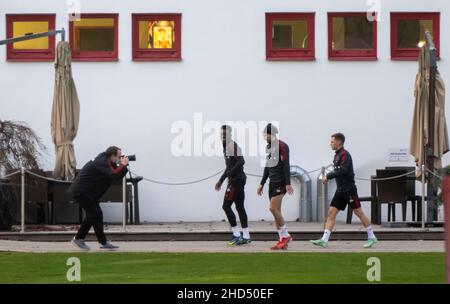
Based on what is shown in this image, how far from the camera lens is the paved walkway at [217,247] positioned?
814 inches

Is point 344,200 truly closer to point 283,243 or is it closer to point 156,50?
point 283,243

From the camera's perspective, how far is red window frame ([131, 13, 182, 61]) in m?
29.0

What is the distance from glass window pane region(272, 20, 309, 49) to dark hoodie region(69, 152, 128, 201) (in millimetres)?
9261

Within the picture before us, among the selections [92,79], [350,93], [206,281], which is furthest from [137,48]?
[206,281]

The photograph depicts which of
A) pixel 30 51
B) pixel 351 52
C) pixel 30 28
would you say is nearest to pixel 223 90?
pixel 351 52

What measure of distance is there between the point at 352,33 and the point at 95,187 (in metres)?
10.2

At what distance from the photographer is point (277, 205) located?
2073cm

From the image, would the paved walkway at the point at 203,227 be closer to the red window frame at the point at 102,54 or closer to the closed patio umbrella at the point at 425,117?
the closed patio umbrella at the point at 425,117

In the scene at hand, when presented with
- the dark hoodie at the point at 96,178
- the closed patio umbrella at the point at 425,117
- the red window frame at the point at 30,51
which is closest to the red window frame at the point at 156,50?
the red window frame at the point at 30,51

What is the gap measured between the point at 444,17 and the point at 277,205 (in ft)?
32.4

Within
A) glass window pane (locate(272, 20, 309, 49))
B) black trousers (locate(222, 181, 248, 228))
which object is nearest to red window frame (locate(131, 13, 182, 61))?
glass window pane (locate(272, 20, 309, 49))

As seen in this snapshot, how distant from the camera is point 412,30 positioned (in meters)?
29.1

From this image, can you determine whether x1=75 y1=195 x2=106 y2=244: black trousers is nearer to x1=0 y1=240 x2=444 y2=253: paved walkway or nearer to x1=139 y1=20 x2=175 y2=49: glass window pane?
x1=0 y1=240 x2=444 y2=253: paved walkway
